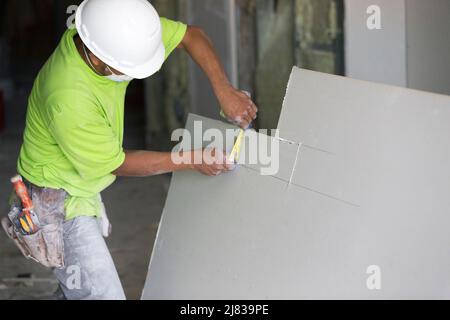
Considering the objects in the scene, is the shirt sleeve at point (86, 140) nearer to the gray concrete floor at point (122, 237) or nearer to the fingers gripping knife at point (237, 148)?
the fingers gripping knife at point (237, 148)

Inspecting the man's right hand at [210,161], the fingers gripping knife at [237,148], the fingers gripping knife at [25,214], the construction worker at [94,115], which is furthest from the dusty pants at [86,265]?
the fingers gripping knife at [237,148]

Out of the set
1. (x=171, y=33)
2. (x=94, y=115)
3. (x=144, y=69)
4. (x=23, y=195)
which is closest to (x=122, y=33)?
(x=144, y=69)

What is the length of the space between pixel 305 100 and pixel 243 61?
268 cm

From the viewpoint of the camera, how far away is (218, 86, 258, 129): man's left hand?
125 inches

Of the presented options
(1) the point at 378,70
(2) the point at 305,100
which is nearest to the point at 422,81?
(1) the point at 378,70

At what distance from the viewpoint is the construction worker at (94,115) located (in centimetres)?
289

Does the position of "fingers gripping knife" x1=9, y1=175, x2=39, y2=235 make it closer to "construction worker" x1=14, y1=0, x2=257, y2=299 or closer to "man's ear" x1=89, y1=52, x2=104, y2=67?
"construction worker" x1=14, y1=0, x2=257, y2=299

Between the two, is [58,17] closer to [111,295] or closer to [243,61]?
[243,61]

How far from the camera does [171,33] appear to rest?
335 centimetres

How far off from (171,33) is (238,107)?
0.44m

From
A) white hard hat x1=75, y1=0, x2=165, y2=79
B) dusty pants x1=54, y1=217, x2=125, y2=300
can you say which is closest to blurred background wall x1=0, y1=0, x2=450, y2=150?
white hard hat x1=75, y1=0, x2=165, y2=79

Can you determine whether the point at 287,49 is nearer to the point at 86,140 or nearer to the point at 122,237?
the point at 122,237

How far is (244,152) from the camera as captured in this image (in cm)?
312
